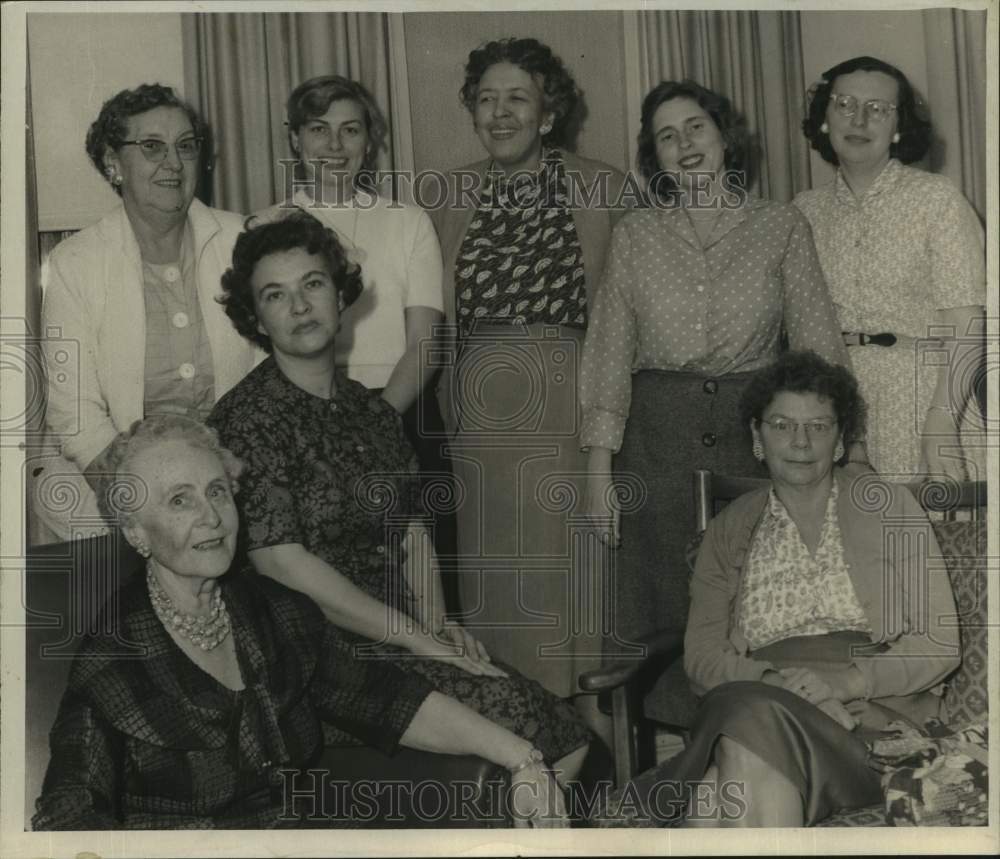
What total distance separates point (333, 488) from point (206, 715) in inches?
21.1

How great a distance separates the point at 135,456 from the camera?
2.79 meters

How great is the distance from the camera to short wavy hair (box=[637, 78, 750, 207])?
116 inches

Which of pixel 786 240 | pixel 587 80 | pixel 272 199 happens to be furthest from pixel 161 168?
pixel 786 240

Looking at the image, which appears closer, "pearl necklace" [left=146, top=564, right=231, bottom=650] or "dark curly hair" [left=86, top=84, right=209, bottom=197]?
"pearl necklace" [left=146, top=564, right=231, bottom=650]

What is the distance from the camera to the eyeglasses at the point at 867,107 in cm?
296

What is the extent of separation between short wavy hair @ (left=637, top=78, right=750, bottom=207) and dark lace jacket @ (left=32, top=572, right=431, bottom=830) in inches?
48.2

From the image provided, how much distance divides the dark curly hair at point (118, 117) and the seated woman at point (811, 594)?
1.47m

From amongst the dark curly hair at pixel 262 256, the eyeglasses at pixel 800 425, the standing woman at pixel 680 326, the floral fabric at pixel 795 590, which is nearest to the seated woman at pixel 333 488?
the dark curly hair at pixel 262 256

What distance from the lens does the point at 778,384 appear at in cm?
283

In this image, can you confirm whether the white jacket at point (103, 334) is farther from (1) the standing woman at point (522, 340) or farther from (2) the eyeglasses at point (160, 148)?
(1) the standing woman at point (522, 340)

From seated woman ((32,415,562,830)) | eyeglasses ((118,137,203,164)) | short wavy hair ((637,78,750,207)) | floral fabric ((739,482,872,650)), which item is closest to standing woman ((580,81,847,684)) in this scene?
short wavy hair ((637,78,750,207))

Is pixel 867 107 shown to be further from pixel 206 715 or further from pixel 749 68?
pixel 206 715

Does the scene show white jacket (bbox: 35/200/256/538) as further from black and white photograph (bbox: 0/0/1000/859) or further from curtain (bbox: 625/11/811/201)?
curtain (bbox: 625/11/811/201)

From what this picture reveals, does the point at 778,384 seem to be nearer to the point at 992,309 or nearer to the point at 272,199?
the point at 992,309
